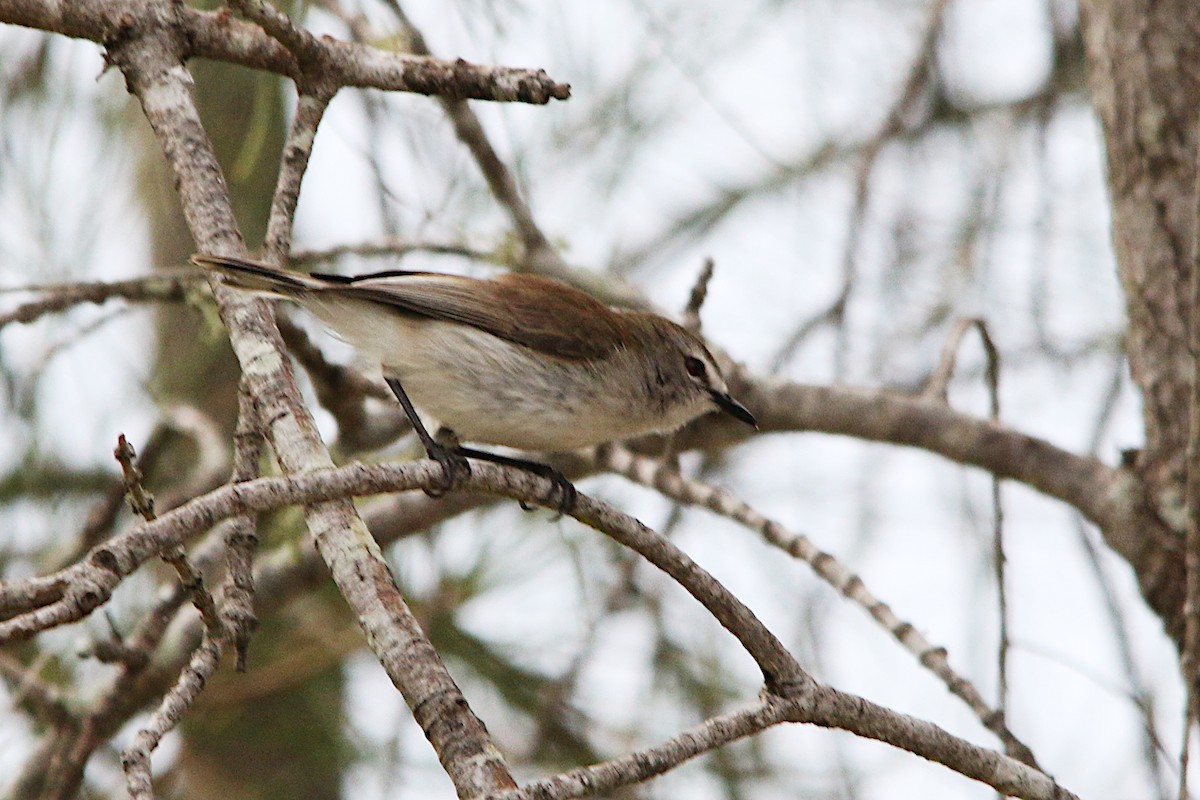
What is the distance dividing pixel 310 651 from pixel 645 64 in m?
2.90

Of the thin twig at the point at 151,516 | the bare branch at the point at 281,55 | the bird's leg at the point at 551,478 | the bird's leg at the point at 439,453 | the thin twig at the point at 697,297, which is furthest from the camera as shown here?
the thin twig at the point at 697,297

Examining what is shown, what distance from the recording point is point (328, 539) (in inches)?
89.7

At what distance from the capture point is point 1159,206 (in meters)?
4.11

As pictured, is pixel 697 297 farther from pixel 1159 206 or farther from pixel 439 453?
pixel 1159 206

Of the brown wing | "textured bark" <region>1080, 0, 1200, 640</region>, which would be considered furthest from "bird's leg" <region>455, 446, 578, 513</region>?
"textured bark" <region>1080, 0, 1200, 640</region>

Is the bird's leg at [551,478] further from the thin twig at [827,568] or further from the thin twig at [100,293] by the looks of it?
the thin twig at [100,293]

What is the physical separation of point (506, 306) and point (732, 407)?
0.88 meters

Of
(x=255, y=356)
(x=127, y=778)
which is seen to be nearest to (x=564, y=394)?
(x=255, y=356)

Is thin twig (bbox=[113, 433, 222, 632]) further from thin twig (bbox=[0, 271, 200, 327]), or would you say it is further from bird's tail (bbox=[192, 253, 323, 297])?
thin twig (bbox=[0, 271, 200, 327])

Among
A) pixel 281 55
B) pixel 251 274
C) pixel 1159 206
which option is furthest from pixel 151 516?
pixel 1159 206

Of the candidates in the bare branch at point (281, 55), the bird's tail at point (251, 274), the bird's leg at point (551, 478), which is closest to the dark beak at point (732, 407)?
the bird's leg at point (551, 478)

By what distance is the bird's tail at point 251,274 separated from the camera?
2.75m

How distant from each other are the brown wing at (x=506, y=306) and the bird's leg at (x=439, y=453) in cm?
23

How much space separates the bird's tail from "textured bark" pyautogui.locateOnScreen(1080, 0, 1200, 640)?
8.61 ft
